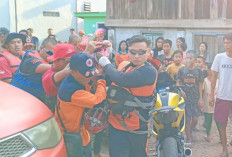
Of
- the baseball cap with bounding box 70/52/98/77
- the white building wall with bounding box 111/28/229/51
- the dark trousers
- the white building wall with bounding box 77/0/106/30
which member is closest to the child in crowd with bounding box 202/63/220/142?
the dark trousers

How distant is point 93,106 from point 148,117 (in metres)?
0.67

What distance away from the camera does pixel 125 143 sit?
3.62 meters

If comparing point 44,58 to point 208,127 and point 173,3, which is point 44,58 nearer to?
point 208,127

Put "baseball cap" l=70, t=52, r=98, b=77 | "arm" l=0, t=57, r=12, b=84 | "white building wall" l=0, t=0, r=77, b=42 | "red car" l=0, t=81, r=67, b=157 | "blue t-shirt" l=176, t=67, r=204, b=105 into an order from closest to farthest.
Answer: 1. "red car" l=0, t=81, r=67, b=157
2. "baseball cap" l=70, t=52, r=98, b=77
3. "arm" l=0, t=57, r=12, b=84
4. "blue t-shirt" l=176, t=67, r=204, b=105
5. "white building wall" l=0, t=0, r=77, b=42

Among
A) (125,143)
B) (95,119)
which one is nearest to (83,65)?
(95,119)

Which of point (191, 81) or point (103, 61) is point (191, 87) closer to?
point (191, 81)

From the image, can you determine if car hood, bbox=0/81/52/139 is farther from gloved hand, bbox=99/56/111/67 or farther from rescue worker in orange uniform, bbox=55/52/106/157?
gloved hand, bbox=99/56/111/67

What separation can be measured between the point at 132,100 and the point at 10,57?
245 cm

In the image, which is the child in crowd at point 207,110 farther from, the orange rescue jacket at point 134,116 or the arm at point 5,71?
the arm at point 5,71

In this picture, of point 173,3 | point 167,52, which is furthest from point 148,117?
point 173,3

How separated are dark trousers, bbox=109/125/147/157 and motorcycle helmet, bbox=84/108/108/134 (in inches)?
7.9

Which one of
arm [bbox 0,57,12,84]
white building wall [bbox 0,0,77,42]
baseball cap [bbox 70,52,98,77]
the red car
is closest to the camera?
the red car

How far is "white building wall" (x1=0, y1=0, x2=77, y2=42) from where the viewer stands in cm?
2227

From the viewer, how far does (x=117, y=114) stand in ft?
11.6
